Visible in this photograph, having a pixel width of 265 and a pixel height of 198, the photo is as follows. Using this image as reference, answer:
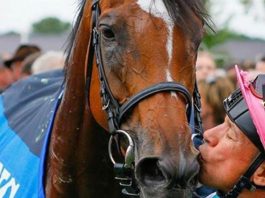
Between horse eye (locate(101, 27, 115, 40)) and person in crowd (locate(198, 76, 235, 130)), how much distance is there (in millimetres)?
3304

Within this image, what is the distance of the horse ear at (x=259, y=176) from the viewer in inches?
116

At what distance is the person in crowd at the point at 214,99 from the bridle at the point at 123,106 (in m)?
2.93

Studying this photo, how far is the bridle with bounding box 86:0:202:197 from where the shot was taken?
331cm

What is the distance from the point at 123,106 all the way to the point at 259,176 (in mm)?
783

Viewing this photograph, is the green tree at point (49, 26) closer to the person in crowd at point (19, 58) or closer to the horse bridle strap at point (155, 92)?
the person in crowd at point (19, 58)

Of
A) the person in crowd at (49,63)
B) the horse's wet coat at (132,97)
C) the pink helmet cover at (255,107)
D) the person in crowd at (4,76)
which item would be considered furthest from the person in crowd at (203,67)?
the pink helmet cover at (255,107)

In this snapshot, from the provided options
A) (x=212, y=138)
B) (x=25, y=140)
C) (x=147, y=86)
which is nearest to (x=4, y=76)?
(x=25, y=140)

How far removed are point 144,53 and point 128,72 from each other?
0.41 ft

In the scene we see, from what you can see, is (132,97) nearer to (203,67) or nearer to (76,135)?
(76,135)

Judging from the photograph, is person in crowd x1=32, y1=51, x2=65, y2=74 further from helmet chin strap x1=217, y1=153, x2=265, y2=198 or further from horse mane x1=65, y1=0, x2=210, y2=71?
helmet chin strap x1=217, y1=153, x2=265, y2=198

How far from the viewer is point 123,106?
11.3 ft

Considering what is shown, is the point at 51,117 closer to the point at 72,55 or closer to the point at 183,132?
the point at 72,55

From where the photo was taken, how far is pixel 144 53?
3395 millimetres

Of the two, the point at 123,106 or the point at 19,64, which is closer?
the point at 123,106
